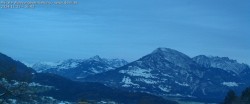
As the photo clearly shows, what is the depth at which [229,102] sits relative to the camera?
177000 millimetres

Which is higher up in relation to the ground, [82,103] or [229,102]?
[82,103]

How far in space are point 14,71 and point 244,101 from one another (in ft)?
454

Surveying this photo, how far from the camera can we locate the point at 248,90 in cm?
16775

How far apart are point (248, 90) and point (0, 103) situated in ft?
479

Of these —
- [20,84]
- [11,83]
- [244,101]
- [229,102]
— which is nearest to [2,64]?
[11,83]

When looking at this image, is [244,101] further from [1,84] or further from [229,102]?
[1,84]

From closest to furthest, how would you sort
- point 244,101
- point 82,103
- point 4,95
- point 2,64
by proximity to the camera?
point 4,95
point 2,64
point 82,103
point 244,101

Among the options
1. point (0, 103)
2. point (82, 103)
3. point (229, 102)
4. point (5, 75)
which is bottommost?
point (229, 102)

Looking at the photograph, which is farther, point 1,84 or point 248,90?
point 248,90

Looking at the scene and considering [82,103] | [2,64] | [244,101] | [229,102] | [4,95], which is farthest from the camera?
[229,102]

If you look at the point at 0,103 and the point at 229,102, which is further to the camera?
the point at 229,102

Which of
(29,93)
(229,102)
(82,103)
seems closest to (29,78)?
(29,93)

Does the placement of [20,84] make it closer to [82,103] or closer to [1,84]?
[1,84]

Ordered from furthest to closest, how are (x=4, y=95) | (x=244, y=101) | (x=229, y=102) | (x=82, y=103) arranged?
(x=229, y=102) → (x=244, y=101) → (x=82, y=103) → (x=4, y=95)
